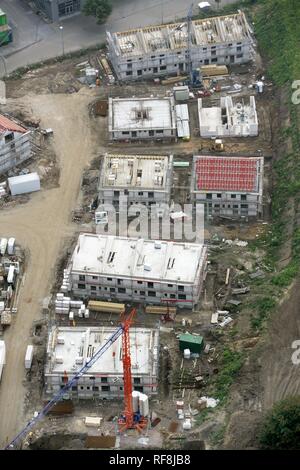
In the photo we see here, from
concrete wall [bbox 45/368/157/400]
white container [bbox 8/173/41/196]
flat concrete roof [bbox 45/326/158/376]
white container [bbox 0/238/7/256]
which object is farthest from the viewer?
white container [bbox 8/173/41/196]

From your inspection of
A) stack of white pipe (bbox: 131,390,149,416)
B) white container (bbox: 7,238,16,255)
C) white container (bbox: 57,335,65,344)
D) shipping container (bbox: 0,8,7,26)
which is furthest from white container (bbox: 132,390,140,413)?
shipping container (bbox: 0,8,7,26)

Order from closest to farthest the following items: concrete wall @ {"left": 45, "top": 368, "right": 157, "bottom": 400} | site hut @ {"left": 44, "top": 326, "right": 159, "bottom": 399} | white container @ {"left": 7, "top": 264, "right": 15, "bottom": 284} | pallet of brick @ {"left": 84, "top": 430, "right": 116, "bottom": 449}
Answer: pallet of brick @ {"left": 84, "top": 430, "right": 116, "bottom": 449}, concrete wall @ {"left": 45, "top": 368, "right": 157, "bottom": 400}, site hut @ {"left": 44, "top": 326, "right": 159, "bottom": 399}, white container @ {"left": 7, "top": 264, "right": 15, "bottom": 284}

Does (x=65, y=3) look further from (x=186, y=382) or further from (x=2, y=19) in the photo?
(x=186, y=382)

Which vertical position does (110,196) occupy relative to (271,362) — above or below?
above

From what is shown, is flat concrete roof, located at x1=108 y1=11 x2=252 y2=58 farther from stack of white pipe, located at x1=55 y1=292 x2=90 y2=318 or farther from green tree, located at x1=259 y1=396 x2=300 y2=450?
green tree, located at x1=259 y1=396 x2=300 y2=450

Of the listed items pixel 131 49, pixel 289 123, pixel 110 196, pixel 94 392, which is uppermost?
pixel 131 49

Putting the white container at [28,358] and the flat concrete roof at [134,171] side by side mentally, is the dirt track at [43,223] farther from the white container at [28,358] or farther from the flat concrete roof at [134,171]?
the flat concrete roof at [134,171]

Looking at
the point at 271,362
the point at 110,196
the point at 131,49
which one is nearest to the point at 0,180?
the point at 110,196

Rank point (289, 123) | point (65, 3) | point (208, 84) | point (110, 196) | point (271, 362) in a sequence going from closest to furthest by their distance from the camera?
point (271, 362) < point (110, 196) < point (289, 123) < point (208, 84) < point (65, 3)
